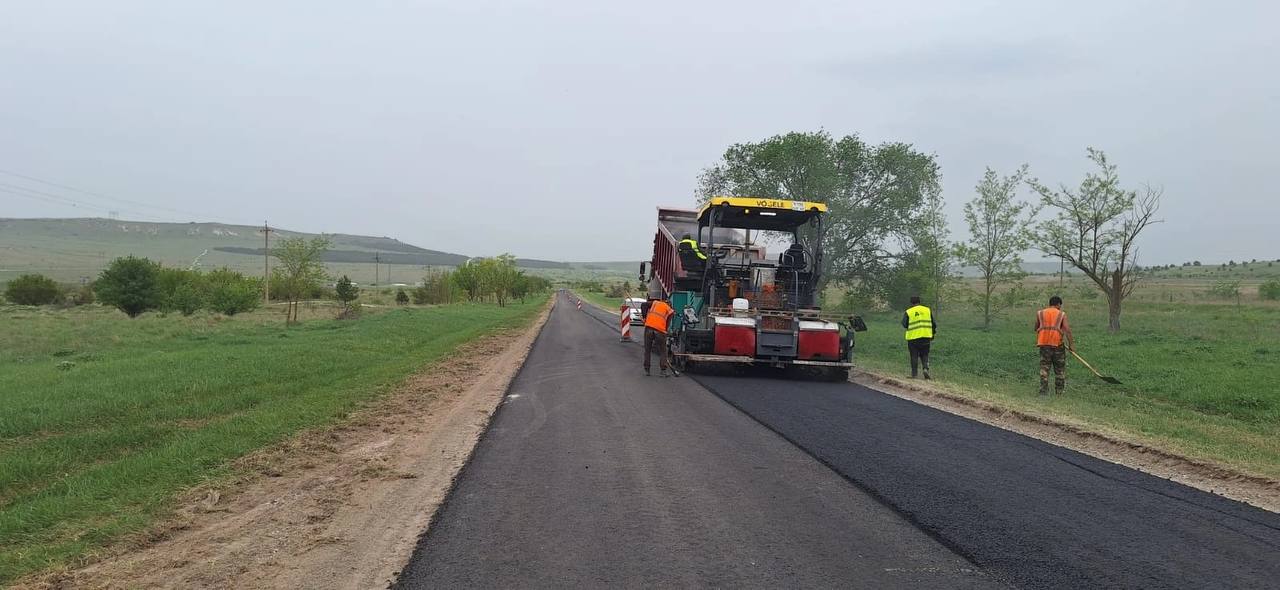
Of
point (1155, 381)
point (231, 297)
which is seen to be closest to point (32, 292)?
point (231, 297)

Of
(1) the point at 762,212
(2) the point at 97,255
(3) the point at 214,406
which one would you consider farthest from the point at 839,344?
(2) the point at 97,255

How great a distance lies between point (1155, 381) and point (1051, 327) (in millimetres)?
3744

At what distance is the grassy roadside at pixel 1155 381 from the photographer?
8.16 meters

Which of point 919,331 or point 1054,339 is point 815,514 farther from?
point 919,331

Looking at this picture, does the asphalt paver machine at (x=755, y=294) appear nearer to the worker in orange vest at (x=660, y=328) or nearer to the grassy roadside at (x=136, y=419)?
the worker in orange vest at (x=660, y=328)

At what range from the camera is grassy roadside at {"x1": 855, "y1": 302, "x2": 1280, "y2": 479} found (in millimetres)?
8156

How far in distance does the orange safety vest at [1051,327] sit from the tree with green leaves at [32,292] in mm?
62662

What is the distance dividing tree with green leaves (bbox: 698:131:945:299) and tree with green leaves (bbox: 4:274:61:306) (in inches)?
1961

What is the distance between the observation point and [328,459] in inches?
262

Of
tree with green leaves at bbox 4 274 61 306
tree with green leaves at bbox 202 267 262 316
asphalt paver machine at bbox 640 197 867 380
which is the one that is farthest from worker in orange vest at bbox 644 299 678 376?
tree with green leaves at bbox 4 274 61 306

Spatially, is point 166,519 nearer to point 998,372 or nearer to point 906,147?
point 998,372

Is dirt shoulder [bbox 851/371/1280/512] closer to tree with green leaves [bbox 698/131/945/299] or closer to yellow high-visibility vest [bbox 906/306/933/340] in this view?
yellow high-visibility vest [bbox 906/306/933/340]

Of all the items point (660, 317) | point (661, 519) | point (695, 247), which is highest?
point (695, 247)

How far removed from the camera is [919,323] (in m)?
13.2
